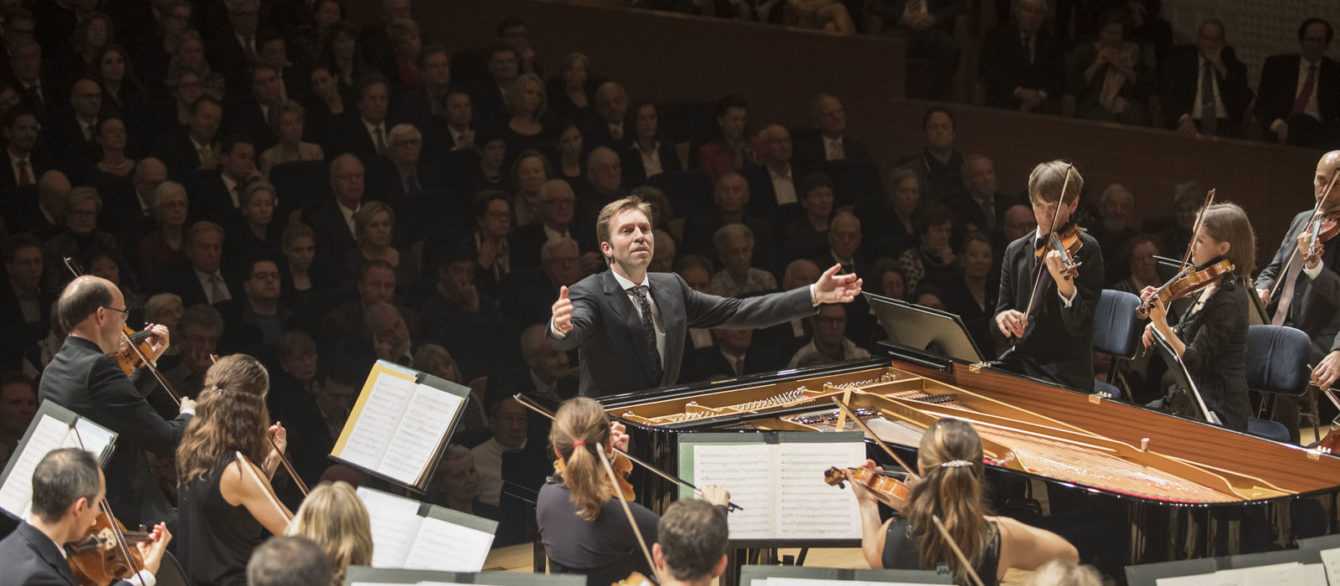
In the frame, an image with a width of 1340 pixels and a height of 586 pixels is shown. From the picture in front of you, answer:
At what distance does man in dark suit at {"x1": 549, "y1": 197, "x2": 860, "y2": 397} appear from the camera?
5570 millimetres

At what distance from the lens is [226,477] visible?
450cm

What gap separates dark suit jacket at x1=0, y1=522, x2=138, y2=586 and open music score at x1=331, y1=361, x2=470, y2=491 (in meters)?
1.06

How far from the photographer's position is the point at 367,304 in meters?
7.43

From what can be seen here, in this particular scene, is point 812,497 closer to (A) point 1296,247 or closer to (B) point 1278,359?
(B) point 1278,359

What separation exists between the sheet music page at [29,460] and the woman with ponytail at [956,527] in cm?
244

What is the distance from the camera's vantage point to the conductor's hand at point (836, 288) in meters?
5.57

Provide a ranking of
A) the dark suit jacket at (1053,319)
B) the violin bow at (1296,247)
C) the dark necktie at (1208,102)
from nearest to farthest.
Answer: the dark suit jacket at (1053,319) → the violin bow at (1296,247) → the dark necktie at (1208,102)

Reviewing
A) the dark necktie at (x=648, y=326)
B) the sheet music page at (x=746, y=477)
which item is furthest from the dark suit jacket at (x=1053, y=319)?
the sheet music page at (x=746, y=477)

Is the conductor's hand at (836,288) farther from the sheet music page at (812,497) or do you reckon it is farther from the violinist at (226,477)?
the violinist at (226,477)

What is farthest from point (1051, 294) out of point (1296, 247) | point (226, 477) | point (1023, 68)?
point (1023, 68)

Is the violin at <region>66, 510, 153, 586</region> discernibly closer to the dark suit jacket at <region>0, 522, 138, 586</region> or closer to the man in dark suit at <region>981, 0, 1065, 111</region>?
the dark suit jacket at <region>0, 522, 138, 586</region>

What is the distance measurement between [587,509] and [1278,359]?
3.05 m

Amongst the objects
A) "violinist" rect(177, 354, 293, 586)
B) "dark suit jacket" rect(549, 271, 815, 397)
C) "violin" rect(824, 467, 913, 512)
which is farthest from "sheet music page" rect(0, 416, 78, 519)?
"violin" rect(824, 467, 913, 512)

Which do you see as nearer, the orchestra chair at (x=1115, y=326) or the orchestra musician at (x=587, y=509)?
the orchestra musician at (x=587, y=509)
